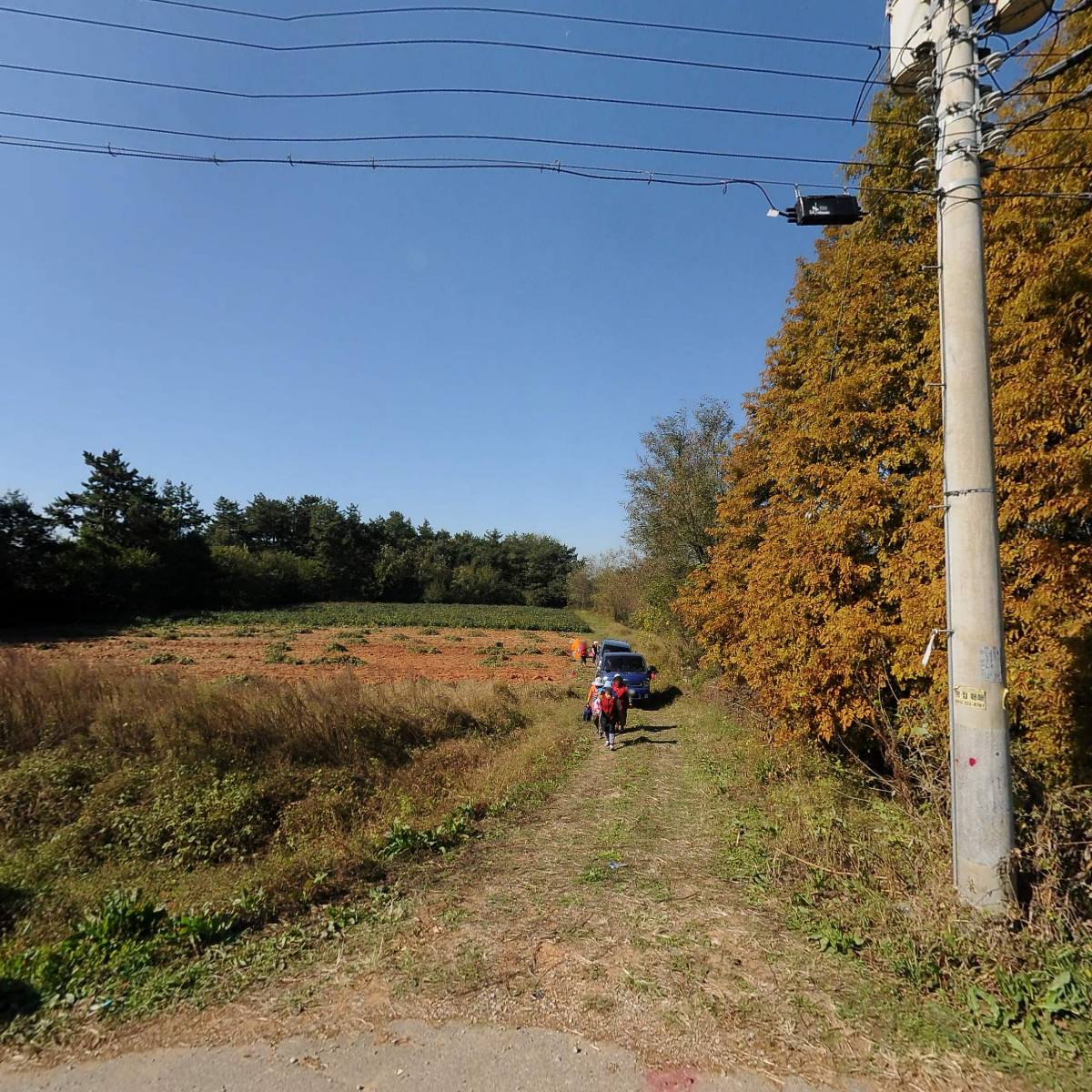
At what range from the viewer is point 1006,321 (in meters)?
6.47

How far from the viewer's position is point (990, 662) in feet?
12.3

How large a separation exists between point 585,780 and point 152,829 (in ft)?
19.5

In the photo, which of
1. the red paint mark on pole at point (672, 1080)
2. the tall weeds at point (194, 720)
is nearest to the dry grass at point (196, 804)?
the tall weeds at point (194, 720)

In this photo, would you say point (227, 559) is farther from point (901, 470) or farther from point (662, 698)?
point (901, 470)

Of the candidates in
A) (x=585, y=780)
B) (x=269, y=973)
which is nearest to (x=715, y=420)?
(x=585, y=780)

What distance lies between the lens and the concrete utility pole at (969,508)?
3.71 metres

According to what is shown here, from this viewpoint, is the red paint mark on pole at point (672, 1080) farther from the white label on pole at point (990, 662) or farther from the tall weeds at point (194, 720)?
the tall weeds at point (194, 720)

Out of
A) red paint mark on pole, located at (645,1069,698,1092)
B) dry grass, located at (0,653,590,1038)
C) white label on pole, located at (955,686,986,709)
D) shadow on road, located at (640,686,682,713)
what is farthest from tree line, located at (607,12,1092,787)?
dry grass, located at (0,653,590,1038)

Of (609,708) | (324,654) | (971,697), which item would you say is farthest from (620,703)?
(324,654)

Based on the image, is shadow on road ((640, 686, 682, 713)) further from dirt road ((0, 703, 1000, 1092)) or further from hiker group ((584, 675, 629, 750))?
dirt road ((0, 703, 1000, 1092))

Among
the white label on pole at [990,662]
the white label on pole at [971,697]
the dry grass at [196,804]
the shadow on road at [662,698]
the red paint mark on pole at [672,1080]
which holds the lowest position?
the shadow on road at [662,698]

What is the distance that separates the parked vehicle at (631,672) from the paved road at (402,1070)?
13936mm

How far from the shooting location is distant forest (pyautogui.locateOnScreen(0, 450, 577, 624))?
45438 mm

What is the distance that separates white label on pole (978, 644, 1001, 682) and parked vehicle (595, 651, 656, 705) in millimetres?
13309
